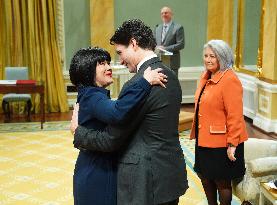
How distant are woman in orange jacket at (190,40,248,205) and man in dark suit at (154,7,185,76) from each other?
12.8 ft

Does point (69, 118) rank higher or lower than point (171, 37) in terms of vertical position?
lower

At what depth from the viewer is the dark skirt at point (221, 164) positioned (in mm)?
2852

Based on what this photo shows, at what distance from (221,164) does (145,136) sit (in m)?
1.23

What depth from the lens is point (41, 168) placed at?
15.5ft

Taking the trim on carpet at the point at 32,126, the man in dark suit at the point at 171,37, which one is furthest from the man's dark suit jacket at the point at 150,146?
the man in dark suit at the point at 171,37

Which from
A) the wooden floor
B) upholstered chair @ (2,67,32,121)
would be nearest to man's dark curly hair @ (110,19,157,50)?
the wooden floor

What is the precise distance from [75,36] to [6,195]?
4444 mm

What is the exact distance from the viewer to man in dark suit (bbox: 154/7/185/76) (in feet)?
22.3

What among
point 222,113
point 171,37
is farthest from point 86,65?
point 171,37

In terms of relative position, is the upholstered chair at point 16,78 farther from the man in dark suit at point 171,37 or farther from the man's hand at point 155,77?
the man's hand at point 155,77

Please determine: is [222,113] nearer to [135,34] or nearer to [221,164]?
[221,164]

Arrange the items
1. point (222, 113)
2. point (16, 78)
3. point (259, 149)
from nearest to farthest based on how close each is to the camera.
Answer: point (222, 113)
point (259, 149)
point (16, 78)

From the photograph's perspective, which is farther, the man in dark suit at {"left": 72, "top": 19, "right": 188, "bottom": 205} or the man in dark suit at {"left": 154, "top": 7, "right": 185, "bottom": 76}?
the man in dark suit at {"left": 154, "top": 7, "right": 185, "bottom": 76}

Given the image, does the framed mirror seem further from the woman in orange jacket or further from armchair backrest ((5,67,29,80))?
the woman in orange jacket
